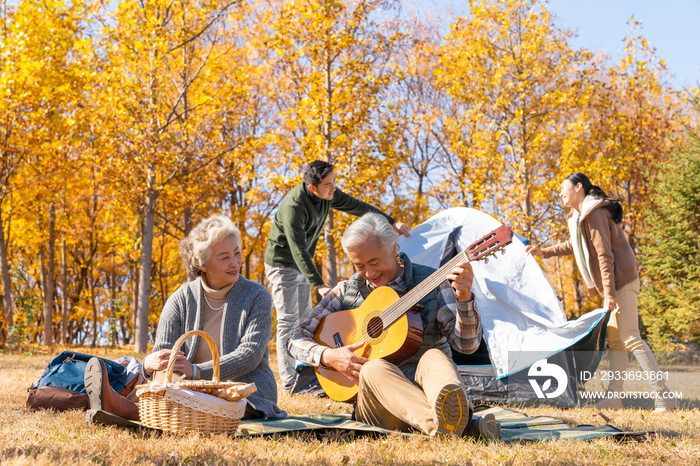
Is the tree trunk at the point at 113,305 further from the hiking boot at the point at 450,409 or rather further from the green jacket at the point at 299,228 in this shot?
the hiking boot at the point at 450,409

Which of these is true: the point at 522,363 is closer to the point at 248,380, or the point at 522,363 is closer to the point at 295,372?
the point at 295,372

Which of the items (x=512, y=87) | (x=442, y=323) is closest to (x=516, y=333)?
(x=442, y=323)

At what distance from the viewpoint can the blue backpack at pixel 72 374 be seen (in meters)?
3.39

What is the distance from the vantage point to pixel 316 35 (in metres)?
9.63

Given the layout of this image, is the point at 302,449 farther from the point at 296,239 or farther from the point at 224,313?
the point at 296,239

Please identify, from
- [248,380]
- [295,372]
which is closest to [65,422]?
[248,380]

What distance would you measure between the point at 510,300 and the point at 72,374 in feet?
12.0

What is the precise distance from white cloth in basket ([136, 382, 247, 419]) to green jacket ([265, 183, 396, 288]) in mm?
1776

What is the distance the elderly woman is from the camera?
2.93 metres

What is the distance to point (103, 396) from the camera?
2762mm

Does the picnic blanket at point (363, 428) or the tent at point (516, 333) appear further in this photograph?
the tent at point (516, 333)

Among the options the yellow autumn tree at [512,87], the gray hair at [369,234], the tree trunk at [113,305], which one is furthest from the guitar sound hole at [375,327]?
the tree trunk at [113,305]

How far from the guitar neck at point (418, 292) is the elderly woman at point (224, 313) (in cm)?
65

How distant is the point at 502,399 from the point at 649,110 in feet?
37.6
